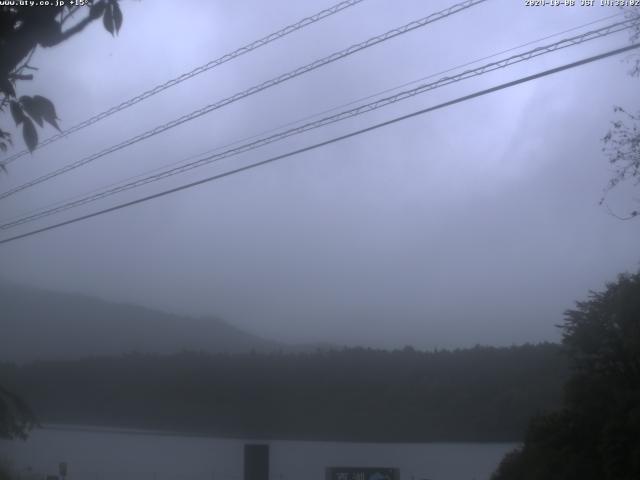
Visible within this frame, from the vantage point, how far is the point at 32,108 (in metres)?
4.52

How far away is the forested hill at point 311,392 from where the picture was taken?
28.1m

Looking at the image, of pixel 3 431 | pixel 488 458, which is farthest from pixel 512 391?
pixel 3 431

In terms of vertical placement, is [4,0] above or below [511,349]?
below

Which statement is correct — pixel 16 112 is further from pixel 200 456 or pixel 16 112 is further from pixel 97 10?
pixel 200 456

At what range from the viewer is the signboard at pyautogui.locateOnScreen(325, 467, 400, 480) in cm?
2177

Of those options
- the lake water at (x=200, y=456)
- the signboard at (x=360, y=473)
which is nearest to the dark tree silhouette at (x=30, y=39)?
the signboard at (x=360, y=473)

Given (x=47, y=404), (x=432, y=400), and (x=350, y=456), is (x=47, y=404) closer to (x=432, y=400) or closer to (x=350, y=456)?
(x=350, y=456)

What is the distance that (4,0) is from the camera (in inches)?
173

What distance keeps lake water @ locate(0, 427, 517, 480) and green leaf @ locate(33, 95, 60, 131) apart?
80.0 feet

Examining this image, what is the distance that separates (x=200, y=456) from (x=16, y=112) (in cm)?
3026

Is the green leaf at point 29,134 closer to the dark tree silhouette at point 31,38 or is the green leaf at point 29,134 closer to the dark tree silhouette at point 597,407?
the dark tree silhouette at point 31,38

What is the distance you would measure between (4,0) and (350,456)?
27.7 metres

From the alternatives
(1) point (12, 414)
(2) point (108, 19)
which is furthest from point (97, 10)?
(1) point (12, 414)

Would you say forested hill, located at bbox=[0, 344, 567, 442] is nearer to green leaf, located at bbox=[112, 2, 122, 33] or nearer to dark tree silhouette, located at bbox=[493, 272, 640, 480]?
dark tree silhouette, located at bbox=[493, 272, 640, 480]
